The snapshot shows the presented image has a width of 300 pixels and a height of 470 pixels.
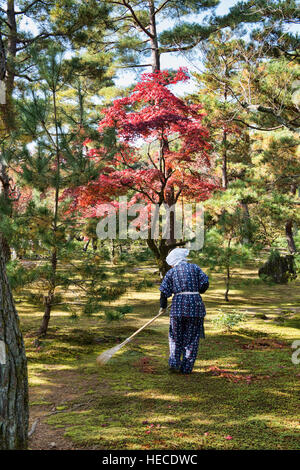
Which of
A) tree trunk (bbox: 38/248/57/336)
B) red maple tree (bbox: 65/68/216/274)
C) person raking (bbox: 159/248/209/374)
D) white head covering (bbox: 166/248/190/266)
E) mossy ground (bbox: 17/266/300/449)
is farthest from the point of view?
red maple tree (bbox: 65/68/216/274)

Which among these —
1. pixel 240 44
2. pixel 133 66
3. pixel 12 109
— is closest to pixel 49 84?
pixel 12 109

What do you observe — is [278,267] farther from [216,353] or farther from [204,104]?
[216,353]

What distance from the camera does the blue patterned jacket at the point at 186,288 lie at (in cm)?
365

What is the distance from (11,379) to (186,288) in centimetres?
215

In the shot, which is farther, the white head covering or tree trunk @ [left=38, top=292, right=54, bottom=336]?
tree trunk @ [left=38, top=292, right=54, bottom=336]

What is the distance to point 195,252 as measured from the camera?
309 inches

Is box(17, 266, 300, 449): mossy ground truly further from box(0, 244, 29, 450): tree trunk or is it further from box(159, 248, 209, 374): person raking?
box(0, 244, 29, 450): tree trunk

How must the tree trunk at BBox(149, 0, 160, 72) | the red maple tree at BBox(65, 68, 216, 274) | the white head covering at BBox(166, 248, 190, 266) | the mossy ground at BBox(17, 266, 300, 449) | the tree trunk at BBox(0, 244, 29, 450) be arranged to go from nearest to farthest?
the tree trunk at BBox(0, 244, 29, 450) → the mossy ground at BBox(17, 266, 300, 449) → the white head covering at BBox(166, 248, 190, 266) → the red maple tree at BBox(65, 68, 216, 274) → the tree trunk at BBox(149, 0, 160, 72)

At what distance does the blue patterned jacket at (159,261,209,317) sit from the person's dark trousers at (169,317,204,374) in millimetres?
95

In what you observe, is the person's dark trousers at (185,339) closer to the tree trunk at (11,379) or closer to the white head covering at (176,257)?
the white head covering at (176,257)

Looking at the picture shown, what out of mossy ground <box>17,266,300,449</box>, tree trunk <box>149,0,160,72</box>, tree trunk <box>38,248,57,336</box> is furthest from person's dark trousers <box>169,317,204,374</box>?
tree trunk <box>149,0,160,72</box>

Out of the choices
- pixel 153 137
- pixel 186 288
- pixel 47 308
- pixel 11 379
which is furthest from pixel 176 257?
pixel 153 137

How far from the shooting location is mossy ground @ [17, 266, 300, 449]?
2.32 metres

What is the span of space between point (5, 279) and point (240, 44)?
8.26 meters
